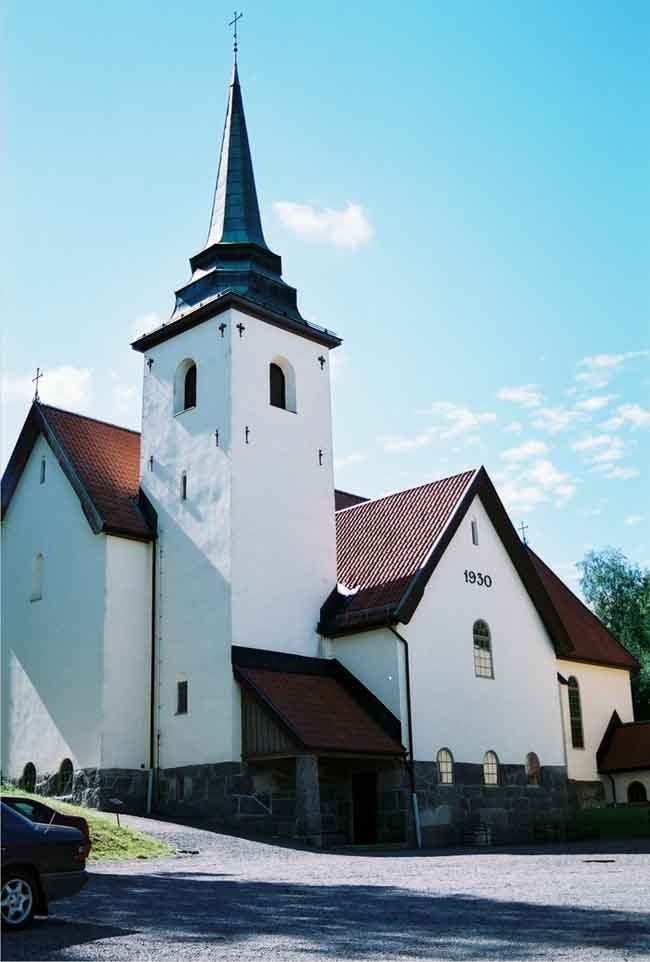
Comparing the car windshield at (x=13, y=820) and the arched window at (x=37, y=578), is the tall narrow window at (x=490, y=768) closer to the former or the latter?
the arched window at (x=37, y=578)

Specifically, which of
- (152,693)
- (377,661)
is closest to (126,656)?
(152,693)

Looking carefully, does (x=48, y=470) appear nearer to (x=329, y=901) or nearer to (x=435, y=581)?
(x=435, y=581)

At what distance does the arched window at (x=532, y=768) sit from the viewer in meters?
33.0

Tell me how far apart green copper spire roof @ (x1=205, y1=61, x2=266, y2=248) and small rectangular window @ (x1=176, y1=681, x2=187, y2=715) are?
13.4 meters

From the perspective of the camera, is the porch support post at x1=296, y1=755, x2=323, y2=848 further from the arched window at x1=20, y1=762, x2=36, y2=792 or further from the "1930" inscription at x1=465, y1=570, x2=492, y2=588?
the arched window at x1=20, y1=762, x2=36, y2=792

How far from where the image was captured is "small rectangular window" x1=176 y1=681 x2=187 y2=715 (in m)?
29.3

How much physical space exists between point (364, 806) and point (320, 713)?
3.36m

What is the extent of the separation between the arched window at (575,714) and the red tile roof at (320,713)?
11564 millimetres

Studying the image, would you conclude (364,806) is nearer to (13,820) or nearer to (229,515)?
(229,515)

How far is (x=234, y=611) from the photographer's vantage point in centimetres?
2875

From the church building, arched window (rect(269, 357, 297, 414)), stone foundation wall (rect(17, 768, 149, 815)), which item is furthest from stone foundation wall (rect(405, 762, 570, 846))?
arched window (rect(269, 357, 297, 414))

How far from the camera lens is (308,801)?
25.3m

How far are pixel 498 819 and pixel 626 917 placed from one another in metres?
19.7

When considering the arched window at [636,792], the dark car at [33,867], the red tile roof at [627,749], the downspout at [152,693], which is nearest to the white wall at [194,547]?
the downspout at [152,693]
